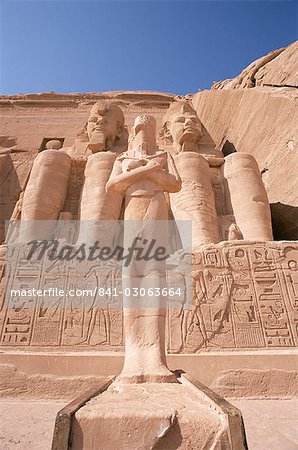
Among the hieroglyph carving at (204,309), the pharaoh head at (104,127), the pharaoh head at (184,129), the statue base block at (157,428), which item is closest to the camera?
the statue base block at (157,428)

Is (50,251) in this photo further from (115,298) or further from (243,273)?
(243,273)

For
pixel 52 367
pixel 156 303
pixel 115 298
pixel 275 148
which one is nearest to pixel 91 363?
pixel 52 367

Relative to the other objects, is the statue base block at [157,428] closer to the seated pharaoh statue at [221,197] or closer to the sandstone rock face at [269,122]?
the seated pharaoh statue at [221,197]

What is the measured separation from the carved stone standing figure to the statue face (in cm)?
264

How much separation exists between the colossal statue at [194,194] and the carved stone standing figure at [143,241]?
1.32 metres

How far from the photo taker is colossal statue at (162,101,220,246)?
3.99 m

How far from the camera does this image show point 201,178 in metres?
4.55

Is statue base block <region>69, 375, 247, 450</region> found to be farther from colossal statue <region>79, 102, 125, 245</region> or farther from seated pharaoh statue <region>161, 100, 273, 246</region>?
seated pharaoh statue <region>161, 100, 273, 246</region>

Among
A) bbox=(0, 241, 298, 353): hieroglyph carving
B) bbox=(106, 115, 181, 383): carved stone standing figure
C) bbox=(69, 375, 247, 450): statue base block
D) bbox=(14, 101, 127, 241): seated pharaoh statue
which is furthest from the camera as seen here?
bbox=(14, 101, 127, 241): seated pharaoh statue

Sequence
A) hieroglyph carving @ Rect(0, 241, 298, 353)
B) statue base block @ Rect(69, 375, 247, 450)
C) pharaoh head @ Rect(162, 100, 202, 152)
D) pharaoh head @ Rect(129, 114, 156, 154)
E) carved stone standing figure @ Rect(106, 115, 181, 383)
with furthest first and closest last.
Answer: pharaoh head @ Rect(162, 100, 202, 152) → hieroglyph carving @ Rect(0, 241, 298, 353) → pharaoh head @ Rect(129, 114, 156, 154) → carved stone standing figure @ Rect(106, 115, 181, 383) → statue base block @ Rect(69, 375, 247, 450)

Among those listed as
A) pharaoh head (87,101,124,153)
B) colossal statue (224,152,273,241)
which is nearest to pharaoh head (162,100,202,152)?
colossal statue (224,152,273,241)

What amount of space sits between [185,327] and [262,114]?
426 cm

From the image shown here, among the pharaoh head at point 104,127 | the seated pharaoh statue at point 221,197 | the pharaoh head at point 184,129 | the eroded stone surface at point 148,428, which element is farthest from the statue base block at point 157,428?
the pharaoh head at point 104,127

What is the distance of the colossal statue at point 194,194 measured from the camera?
3986mm
